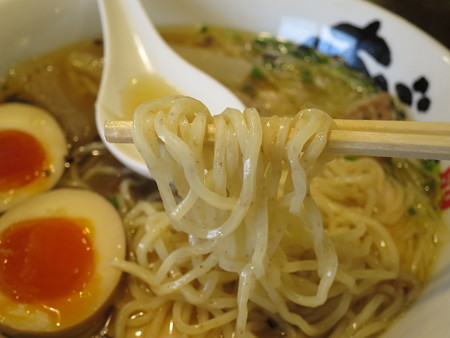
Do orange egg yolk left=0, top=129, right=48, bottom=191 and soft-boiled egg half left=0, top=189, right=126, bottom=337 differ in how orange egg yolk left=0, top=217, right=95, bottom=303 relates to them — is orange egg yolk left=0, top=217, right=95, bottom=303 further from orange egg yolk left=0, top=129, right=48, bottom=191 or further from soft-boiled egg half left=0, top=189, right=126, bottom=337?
orange egg yolk left=0, top=129, right=48, bottom=191

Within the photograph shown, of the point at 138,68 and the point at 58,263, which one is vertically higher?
the point at 138,68

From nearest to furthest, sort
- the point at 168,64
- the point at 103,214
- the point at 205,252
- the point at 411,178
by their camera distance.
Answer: the point at 205,252, the point at 103,214, the point at 411,178, the point at 168,64

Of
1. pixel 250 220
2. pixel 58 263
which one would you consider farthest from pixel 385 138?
pixel 58 263

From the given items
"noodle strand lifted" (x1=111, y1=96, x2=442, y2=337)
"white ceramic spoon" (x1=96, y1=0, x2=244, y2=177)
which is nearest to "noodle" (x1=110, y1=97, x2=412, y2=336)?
"noodle strand lifted" (x1=111, y1=96, x2=442, y2=337)

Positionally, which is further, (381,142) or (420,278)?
(420,278)

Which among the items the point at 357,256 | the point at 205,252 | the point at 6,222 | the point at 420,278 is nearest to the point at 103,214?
the point at 6,222

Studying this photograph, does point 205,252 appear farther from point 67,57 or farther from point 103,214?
point 67,57

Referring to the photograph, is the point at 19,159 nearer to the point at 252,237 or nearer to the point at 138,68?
the point at 138,68
